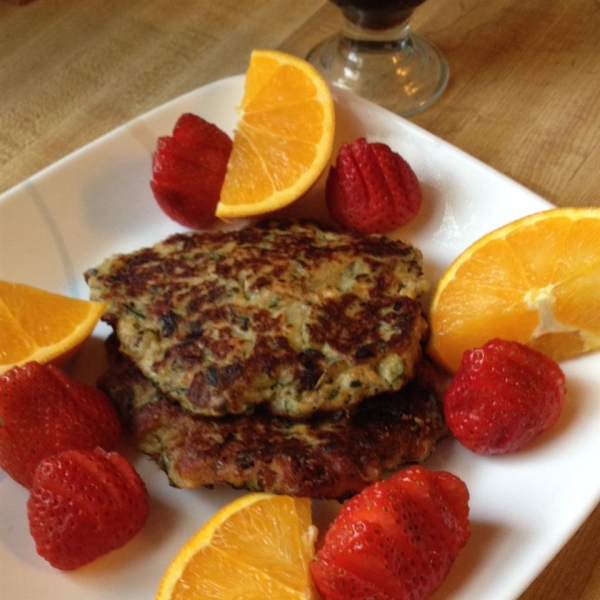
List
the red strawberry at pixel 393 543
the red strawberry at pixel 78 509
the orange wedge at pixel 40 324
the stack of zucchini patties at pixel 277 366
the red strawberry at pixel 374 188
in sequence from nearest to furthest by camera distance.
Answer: the red strawberry at pixel 393 543 < the red strawberry at pixel 78 509 < the stack of zucchini patties at pixel 277 366 < the orange wedge at pixel 40 324 < the red strawberry at pixel 374 188

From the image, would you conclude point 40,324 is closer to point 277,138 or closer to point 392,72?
point 277,138

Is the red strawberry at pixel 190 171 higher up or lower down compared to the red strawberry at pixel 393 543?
higher up

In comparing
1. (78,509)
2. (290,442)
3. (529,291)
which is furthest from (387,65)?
(78,509)

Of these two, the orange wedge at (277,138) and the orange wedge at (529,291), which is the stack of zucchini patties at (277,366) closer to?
the orange wedge at (529,291)

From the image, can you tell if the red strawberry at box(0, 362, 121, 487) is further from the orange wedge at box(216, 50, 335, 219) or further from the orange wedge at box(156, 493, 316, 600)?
the orange wedge at box(216, 50, 335, 219)

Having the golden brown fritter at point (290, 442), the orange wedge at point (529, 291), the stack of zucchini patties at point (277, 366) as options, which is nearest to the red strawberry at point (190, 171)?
the stack of zucchini patties at point (277, 366)

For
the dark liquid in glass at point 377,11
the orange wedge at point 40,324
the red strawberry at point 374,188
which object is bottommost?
the red strawberry at point 374,188

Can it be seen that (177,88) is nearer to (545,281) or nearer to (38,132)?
(38,132)

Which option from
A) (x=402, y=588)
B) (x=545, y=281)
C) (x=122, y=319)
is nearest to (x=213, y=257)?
(x=122, y=319)
